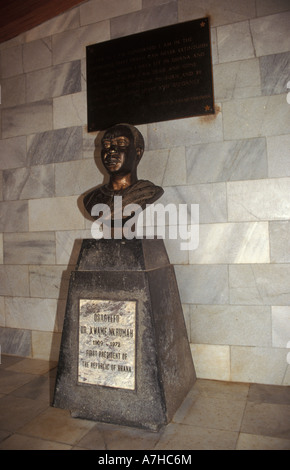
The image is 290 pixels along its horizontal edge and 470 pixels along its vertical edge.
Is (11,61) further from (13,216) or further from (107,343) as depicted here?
(107,343)

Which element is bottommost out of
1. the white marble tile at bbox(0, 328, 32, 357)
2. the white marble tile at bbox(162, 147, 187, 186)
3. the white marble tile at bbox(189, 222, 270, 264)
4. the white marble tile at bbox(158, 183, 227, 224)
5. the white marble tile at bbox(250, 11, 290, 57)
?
the white marble tile at bbox(0, 328, 32, 357)

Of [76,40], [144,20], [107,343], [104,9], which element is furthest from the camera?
[76,40]

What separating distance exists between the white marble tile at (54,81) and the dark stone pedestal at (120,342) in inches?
71.4

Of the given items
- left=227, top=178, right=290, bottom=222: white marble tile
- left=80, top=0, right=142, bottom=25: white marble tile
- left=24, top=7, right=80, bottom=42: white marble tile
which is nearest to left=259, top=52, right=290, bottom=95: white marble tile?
left=227, top=178, right=290, bottom=222: white marble tile

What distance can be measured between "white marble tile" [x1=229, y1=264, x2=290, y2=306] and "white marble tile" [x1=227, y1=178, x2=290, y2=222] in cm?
38

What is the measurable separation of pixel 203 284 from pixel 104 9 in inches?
105

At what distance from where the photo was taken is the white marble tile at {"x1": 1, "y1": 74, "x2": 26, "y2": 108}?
346cm

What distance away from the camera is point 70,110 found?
3.22 metres

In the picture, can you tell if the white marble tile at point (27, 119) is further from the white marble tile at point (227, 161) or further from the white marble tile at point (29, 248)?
the white marble tile at point (227, 161)

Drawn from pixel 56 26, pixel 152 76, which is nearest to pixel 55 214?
pixel 152 76

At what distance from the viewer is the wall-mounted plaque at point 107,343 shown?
202cm

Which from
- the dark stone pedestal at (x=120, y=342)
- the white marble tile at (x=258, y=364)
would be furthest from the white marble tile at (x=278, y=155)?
the white marble tile at (x=258, y=364)
